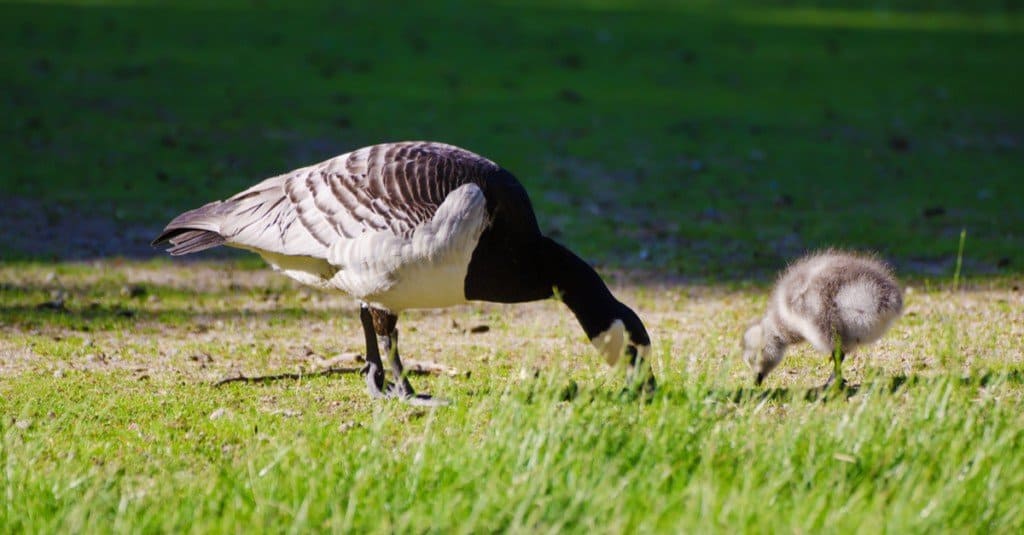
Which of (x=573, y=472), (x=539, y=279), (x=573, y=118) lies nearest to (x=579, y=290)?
(x=539, y=279)

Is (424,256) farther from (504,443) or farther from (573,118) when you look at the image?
(573,118)

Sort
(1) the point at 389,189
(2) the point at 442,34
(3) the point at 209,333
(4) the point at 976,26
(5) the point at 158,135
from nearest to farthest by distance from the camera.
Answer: (1) the point at 389,189 → (3) the point at 209,333 → (5) the point at 158,135 → (2) the point at 442,34 → (4) the point at 976,26

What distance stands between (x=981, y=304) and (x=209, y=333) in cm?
484

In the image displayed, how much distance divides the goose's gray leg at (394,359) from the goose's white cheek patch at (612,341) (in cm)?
82

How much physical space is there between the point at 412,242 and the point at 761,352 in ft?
6.17

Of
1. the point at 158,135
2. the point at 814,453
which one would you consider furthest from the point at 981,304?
the point at 158,135

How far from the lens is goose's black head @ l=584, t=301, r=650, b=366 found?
626 centimetres

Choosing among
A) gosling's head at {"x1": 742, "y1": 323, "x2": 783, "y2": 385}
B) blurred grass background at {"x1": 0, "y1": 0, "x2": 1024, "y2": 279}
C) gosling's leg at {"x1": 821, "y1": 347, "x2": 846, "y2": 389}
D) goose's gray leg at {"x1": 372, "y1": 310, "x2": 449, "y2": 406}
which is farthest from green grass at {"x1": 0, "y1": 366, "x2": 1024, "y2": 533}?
blurred grass background at {"x1": 0, "y1": 0, "x2": 1024, "y2": 279}

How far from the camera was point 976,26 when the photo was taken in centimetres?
2470

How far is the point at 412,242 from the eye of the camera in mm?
6004

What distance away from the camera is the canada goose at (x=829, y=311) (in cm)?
636

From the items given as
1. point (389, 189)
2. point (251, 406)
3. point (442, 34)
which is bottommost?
point (251, 406)

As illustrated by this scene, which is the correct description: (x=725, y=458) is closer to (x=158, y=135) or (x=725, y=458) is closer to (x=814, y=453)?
(x=814, y=453)

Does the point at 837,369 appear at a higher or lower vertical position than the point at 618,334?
lower
